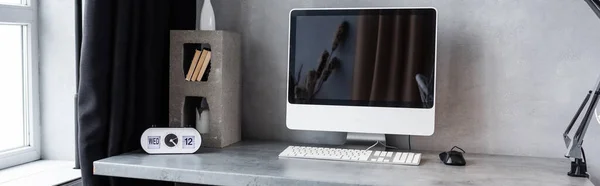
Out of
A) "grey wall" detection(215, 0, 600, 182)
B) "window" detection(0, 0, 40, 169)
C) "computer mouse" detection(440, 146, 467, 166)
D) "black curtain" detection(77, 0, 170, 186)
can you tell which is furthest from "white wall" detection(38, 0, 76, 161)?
"computer mouse" detection(440, 146, 467, 166)

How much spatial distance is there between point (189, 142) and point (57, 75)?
1.83ft

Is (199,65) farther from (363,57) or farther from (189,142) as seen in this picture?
(363,57)

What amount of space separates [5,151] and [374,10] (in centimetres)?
132

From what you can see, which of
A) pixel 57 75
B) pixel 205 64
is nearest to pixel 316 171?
pixel 205 64

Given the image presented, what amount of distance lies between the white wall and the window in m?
0.03

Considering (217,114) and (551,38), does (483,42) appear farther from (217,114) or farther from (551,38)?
(217,114)

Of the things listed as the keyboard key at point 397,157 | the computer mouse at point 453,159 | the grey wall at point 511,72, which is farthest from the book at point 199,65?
the computer mouse at point 453,159

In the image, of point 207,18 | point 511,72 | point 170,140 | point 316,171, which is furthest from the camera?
point 207,18

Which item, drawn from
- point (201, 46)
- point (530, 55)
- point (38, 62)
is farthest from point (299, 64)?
point (38, 62)

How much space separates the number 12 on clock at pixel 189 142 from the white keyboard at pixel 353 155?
0.96 feet

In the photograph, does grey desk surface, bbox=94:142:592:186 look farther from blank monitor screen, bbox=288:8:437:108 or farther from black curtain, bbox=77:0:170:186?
blank monitor screen, bbox=288:8:437:108

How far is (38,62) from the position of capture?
86.1 inches

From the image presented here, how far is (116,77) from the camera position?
198 cm

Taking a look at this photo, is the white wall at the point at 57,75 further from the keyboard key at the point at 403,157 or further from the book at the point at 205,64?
the keyboard key at the point at 403,157
